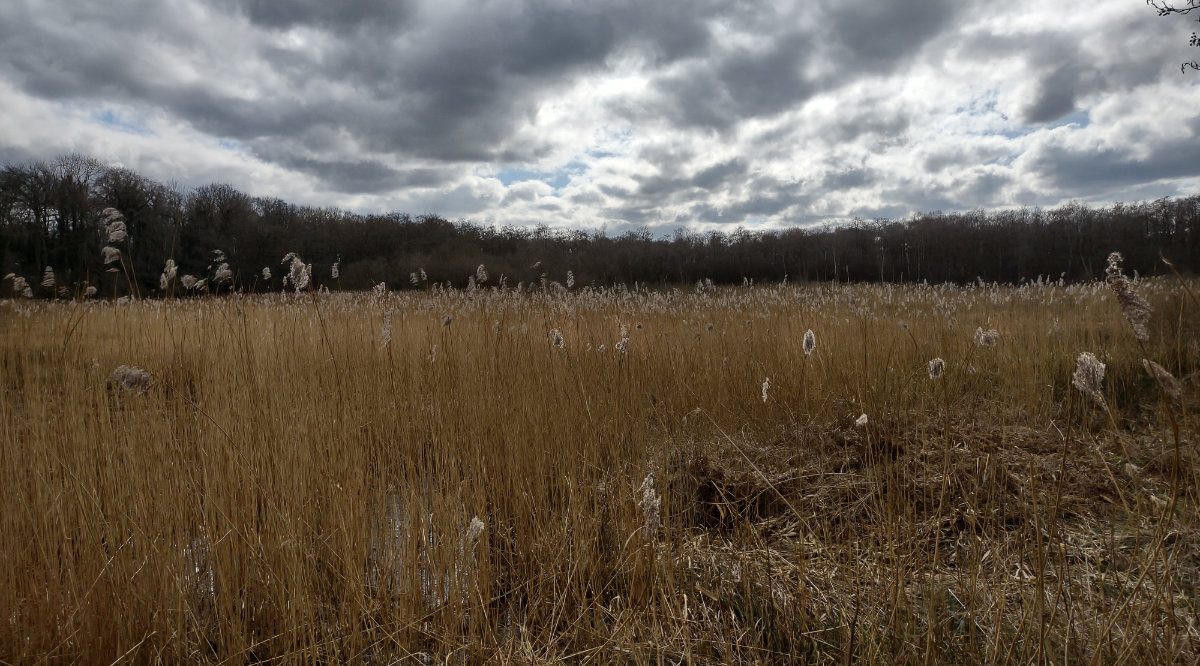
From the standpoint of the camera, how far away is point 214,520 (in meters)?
2.19

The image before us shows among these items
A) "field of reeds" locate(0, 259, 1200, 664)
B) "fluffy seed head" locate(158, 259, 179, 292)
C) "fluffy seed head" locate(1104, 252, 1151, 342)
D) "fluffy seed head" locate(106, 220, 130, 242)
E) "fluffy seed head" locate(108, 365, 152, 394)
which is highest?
"fluffy seed head" locate(106, 220, 130, 242)

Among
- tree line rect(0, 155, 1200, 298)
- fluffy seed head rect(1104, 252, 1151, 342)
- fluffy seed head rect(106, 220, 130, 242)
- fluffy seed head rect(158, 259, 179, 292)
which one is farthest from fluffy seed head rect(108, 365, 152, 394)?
tree line rect(0, 155, 1200, 298)

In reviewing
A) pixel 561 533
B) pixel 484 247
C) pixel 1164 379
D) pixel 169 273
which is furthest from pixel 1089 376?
pixel 484 247

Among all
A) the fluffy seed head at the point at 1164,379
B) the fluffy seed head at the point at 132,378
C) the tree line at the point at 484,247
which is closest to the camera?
the fluffy seed head at the point at 1164,379

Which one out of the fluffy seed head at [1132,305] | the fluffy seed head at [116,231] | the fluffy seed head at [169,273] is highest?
the fluffy seed head at [116,231]

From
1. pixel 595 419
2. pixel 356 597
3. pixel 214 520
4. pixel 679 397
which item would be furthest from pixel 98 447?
pixel 679 397

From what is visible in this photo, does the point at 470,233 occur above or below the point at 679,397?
above

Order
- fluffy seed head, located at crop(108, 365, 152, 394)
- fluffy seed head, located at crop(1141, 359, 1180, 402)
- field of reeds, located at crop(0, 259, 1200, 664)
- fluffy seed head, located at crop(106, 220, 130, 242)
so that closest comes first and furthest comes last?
fluffy seed head, located at crop(1141, 359, 1180, 402)
field of reeds, located at crop(0, 259, 1200, 664)
fluffy seed head, located at crop(108, 365, 152, 394)
fluffy seed head, located at crop(106, 220, 130, 242)

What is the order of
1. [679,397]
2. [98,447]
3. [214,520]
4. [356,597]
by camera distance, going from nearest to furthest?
[356,597]
[214,520]
[98,447]
[679,397]

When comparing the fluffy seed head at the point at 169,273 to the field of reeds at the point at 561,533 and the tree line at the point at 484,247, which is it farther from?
the tree line at the point at 484,247

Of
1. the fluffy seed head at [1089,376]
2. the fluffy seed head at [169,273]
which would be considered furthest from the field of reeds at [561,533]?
the fluffy seed head at [169,273]

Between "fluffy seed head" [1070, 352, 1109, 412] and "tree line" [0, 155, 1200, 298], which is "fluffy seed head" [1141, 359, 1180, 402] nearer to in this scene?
"fluffy seed head" [1070, 352, 1109, 412]

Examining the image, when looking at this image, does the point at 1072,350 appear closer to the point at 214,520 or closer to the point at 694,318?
the point at 694,318

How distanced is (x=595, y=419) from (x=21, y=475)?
2.64 meters
